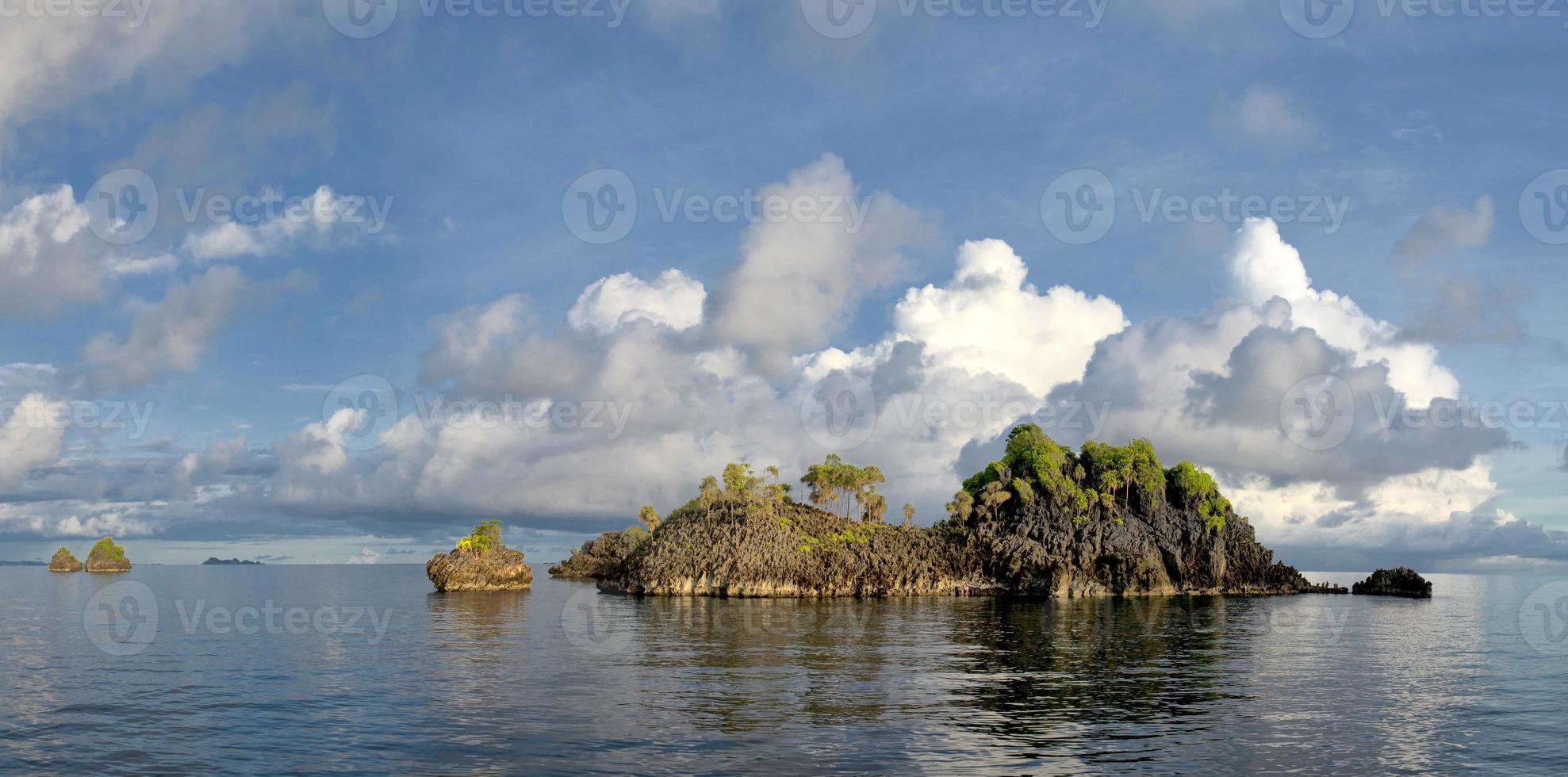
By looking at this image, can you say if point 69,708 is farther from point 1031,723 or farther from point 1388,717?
point 1388,717

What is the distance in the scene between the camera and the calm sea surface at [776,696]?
117ft

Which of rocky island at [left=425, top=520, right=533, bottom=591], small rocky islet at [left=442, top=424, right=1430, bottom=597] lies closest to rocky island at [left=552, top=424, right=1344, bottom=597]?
small rocky islet at [left=442, top=424, right=1430, bottom=597]

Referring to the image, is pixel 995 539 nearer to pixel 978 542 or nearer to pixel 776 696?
pixel 978 542

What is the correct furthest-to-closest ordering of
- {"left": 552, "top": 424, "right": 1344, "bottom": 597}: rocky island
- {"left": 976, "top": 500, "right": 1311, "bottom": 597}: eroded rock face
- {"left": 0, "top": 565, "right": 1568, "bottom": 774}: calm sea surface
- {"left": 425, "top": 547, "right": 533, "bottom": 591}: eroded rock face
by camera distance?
{"left": 425, "top": 547, "right": 533, "bottom": 591}: eroded rock face → {"left": 976, "top": 500, "right": 1311, "bottom": 597}: eroded rock face → {"left": 552, "top": 424, "right": 1344, "bottom": 597}: rocky island → {"left": 0, "top": 565, "right": 1568, "bottom": 774}: calm sea surface

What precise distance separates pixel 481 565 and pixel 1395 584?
166177mm

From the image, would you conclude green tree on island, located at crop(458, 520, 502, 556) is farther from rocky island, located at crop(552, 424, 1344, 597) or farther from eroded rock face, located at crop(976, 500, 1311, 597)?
eroded rock face, located at crop(976, 500, 1311, 597)

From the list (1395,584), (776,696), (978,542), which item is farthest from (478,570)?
(1395,584)

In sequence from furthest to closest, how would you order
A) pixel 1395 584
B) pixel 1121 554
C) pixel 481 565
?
pixel 1395 584
pixel 481 565
pixel 1121 554

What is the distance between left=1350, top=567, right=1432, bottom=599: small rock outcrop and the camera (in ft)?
586

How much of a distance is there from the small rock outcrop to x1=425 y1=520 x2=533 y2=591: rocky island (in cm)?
15297

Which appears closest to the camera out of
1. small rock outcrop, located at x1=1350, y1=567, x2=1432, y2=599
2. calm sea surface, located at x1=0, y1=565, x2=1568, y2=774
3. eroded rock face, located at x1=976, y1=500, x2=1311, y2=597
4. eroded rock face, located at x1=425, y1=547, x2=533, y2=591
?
calm sea surface, located at x1=0, y1=565, x2=1568, y2=774

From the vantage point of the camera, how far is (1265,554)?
172 meters

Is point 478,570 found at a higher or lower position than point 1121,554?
lower

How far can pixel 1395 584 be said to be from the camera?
181 m
